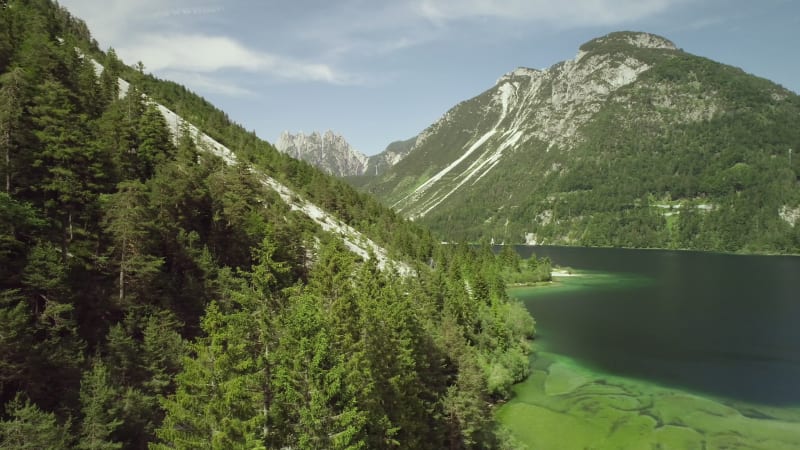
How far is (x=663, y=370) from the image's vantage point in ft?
234

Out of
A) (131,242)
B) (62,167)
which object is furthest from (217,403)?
(62,167)

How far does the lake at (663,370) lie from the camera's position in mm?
50625

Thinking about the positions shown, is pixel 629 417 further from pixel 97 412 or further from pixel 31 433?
pixel 31 433

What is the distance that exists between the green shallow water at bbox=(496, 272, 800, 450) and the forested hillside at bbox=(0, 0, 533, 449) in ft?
22.4

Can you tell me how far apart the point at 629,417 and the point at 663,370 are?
71.3ft

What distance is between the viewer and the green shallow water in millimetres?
48188

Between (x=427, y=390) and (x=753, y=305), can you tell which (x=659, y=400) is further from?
(x=753, y=305)

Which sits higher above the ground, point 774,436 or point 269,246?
point 269,246

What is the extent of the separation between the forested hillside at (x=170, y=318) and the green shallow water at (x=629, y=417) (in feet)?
22.4

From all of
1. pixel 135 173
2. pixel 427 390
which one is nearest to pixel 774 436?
pixel 427 390

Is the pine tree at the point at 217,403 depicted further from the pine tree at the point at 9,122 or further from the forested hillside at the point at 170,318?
the pine tree at the point at 9,122

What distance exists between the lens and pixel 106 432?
22344 millimetres

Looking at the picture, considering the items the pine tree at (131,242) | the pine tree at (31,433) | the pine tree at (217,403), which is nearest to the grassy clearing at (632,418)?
the pine tree at (217,403)

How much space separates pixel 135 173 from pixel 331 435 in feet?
141
